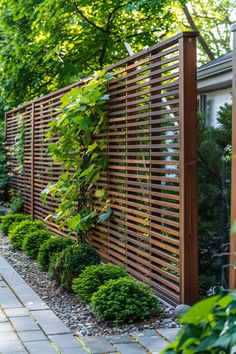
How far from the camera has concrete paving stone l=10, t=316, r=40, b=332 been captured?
429 centimetres

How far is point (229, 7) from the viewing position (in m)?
25.5

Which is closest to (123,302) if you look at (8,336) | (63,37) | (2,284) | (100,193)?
(8,336)

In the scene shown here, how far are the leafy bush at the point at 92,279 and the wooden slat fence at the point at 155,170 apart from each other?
39 centimetres

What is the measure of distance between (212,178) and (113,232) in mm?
1472

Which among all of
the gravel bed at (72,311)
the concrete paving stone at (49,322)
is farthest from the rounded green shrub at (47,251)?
the concrete paving stone at (49,322)

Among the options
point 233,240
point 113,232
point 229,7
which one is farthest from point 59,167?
point 229,7

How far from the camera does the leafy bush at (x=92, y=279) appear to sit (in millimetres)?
4961

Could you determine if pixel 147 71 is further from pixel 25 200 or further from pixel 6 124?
pixel 6 124

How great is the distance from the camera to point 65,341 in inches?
157

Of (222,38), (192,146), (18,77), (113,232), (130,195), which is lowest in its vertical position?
(113,232)

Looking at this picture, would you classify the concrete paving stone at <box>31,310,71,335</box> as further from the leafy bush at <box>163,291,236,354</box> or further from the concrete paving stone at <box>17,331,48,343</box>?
the leafy bush at <box>163,291,236,354</box>

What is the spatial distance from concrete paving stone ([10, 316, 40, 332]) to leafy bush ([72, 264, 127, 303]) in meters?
0.57

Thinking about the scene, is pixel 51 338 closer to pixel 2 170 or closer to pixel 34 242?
pixel 34 242

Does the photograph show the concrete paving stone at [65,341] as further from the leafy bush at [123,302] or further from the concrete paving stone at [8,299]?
the concrete paving stone at [8,299]
